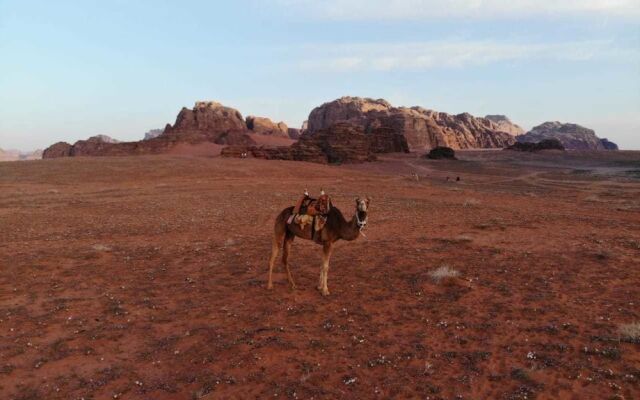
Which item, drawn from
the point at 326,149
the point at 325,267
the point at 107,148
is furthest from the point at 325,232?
the point at 107,148

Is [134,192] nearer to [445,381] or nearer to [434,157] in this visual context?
[445,381]

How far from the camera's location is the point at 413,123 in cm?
13700

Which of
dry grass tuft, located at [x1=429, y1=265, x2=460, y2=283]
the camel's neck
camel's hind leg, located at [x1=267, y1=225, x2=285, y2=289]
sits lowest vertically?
dry grass tuft, located at [x1=429, y1=265, x2=460, y2=283]

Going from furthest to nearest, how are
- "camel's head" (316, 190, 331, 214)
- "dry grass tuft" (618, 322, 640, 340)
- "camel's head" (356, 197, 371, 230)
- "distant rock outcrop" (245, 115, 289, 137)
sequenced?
"distant rock outcrop" (245, 115, 289, 137)
"camel's head" (316, 190, 331, 214)
"camel's head" (356, 197, 371, 230)
"dry grass tuft" (618, 322, 640, 340)

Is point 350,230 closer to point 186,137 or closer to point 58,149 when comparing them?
point 186,137

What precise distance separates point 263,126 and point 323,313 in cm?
12519

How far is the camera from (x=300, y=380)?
731 centimetres

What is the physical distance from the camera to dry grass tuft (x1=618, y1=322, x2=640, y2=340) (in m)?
8.08

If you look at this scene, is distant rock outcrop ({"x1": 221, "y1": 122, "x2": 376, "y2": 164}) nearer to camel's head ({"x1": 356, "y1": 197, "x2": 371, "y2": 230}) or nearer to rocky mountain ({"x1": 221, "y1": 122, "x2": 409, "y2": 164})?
rocky mountain ({"x1": 221, "y1": 122, "x2": 409, "y2": 164})

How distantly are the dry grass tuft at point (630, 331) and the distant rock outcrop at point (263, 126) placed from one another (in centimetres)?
12104

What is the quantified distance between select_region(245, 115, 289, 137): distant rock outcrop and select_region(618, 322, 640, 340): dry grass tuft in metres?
121

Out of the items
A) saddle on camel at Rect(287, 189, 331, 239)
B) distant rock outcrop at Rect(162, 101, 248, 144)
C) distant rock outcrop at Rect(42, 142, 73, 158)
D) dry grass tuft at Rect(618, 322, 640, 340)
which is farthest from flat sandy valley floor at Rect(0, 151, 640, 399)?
distant rock outcrop at Rect(42, 142, 73, 158)

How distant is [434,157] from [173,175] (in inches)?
2529

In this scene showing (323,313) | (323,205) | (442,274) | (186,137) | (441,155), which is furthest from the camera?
(186,137)
